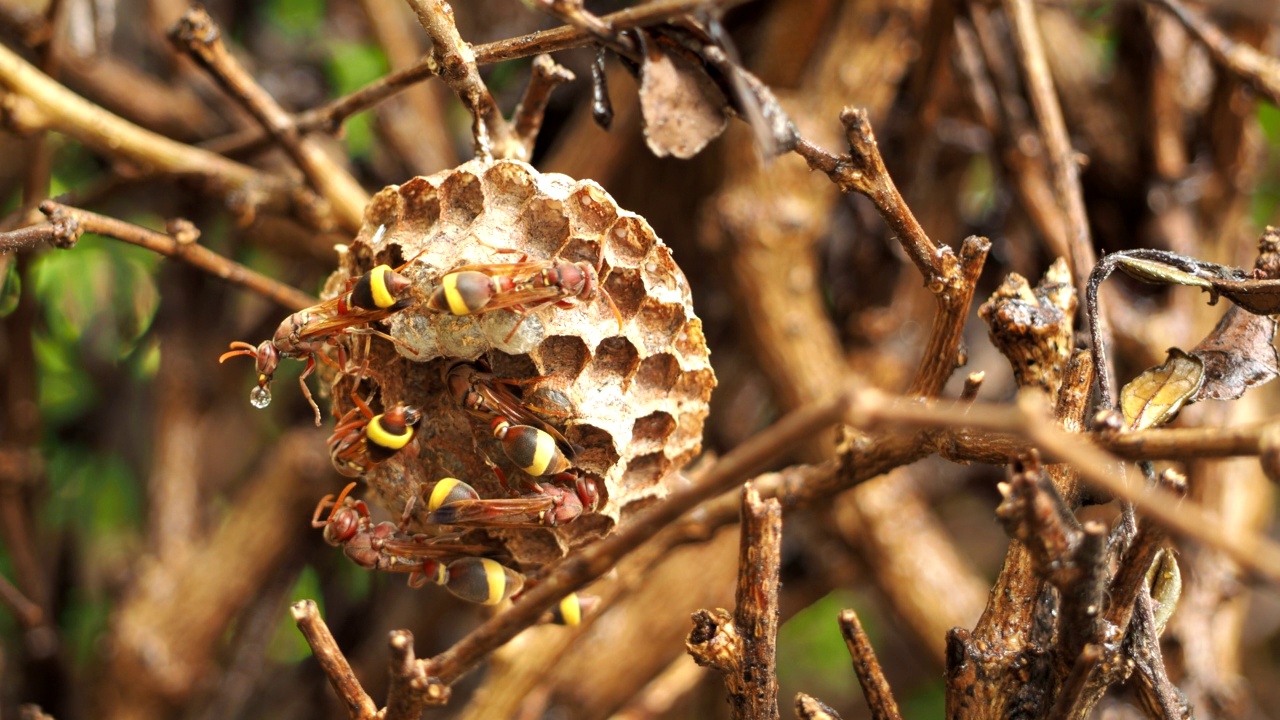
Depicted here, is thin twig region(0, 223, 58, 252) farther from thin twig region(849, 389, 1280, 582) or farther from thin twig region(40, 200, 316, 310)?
thin twig region(849, 389, 1280, 582)

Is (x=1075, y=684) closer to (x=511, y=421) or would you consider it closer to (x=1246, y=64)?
(x=511, y=421)

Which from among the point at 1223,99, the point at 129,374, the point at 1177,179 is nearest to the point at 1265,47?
the point at 1223,99

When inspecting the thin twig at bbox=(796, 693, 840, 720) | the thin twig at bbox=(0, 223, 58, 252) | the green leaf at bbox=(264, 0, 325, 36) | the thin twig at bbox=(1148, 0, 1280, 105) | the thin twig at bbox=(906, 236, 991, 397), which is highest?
the green leaf at bbox=(264, 0, 325, 36)

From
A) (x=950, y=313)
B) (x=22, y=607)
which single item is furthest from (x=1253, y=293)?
(x=22, y=607)

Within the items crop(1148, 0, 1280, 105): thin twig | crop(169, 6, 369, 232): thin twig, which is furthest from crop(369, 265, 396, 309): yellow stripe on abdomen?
crop(1148, 0, 1280, 105): thin twig

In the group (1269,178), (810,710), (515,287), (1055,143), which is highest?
(1269,178)
